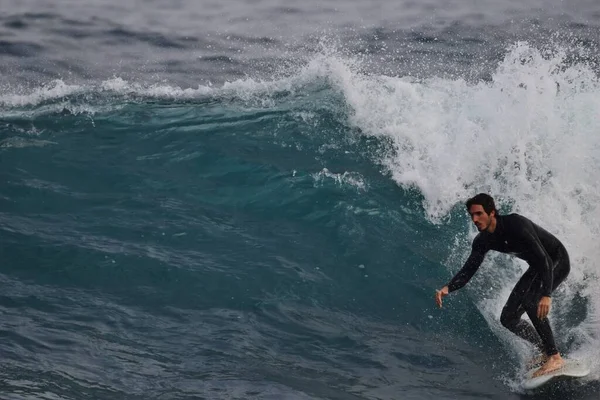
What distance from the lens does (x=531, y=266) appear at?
316 inches

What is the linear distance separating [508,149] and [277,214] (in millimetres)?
3152

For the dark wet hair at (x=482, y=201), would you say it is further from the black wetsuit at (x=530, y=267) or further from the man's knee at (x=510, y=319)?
the man's knee at (x=510, y=319)

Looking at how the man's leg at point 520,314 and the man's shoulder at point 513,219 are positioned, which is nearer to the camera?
the man's shoulder at point 513,219

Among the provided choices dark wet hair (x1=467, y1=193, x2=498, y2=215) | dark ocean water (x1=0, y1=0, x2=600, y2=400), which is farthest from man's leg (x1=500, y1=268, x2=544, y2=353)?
dark wet hair (x1=467, y1=193, x2=498, y2=215)

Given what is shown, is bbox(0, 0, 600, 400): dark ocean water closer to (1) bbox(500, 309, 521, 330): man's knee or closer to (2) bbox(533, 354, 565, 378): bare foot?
(2) bbox(533, 354, 565, 378): bare foot

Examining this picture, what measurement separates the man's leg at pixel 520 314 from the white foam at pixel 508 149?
1.70 metres

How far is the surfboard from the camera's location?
25.5 ft

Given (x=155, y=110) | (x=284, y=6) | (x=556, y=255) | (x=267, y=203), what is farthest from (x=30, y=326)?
(x=284, y=6)

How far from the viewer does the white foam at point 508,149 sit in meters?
10.6

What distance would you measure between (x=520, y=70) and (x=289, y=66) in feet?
16.8

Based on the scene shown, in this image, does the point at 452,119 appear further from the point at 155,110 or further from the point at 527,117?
the point at 155,110

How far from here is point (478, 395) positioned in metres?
7.86

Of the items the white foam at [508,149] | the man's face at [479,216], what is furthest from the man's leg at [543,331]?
the white foam at [508,149]

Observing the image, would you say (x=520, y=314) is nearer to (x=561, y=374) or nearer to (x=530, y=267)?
(x=530, y=267)
